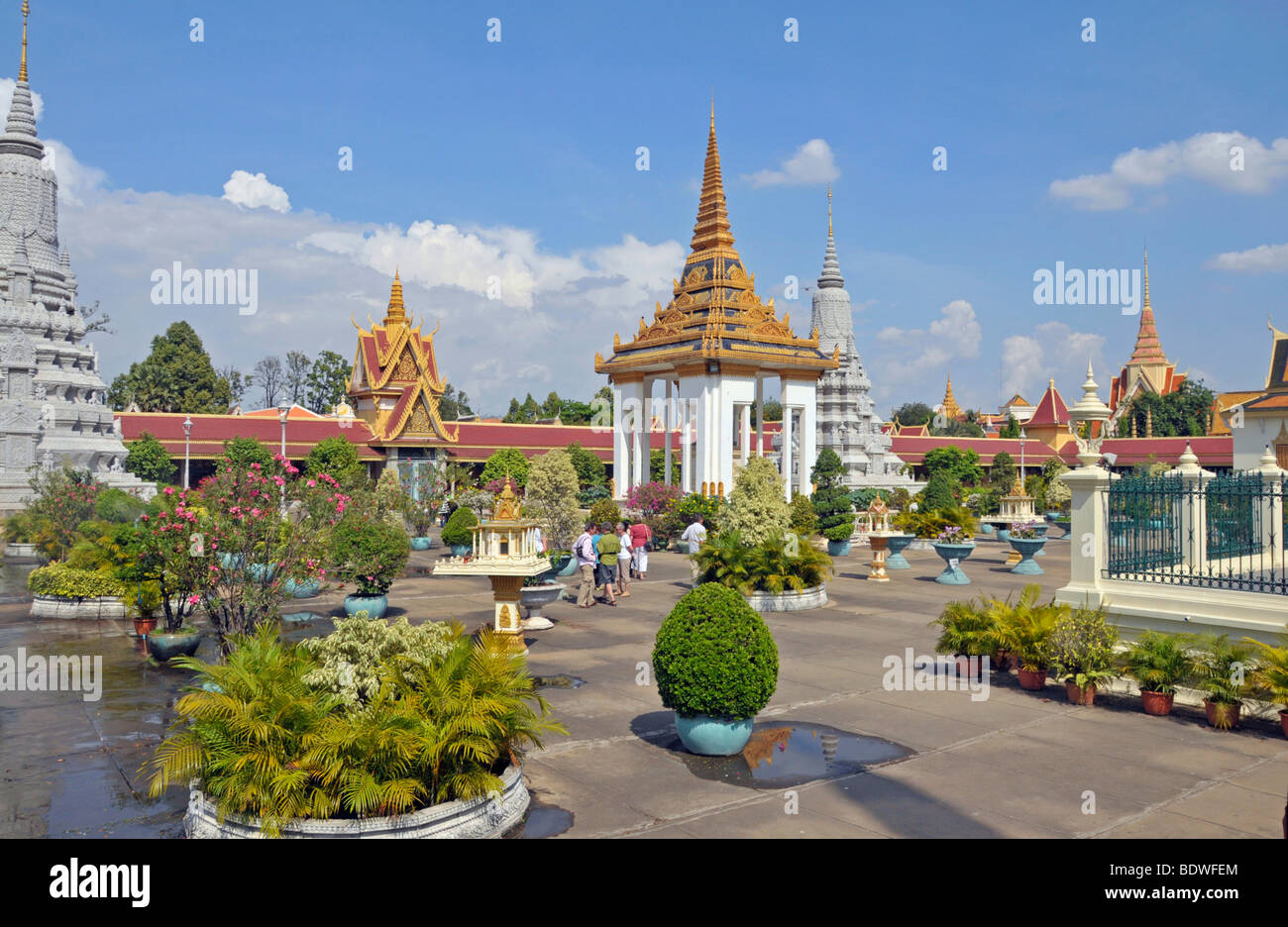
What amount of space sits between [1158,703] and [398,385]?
40.0 m

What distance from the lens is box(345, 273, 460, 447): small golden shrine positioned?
136 ft

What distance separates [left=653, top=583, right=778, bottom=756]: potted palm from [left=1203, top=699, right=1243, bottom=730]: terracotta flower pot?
4.58 meters

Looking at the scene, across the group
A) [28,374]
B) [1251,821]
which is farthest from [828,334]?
[1251,821]

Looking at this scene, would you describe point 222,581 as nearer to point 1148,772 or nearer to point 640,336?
point 1148,772

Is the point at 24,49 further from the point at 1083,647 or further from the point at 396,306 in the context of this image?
the point at 1083,647

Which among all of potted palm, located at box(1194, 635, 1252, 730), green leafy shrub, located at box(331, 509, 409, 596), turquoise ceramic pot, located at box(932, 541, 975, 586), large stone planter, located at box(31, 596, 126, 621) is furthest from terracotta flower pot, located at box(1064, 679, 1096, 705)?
large stone planter, located at box(31, 596, 126, 621)

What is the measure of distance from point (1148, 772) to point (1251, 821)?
1.12 meters

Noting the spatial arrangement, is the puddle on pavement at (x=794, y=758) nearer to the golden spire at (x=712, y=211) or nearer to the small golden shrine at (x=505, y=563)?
the small golden shrine at (x=505, y=563)

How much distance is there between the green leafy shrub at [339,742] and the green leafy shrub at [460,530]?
58.7 feet

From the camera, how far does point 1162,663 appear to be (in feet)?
31.4

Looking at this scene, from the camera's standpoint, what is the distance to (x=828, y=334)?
1966 inches

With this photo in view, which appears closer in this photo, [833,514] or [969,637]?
[969,637]

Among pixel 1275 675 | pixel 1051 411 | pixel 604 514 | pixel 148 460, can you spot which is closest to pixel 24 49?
pixel 148 460

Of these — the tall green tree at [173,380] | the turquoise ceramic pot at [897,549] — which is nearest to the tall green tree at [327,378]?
the tall green tree at [173,380]
